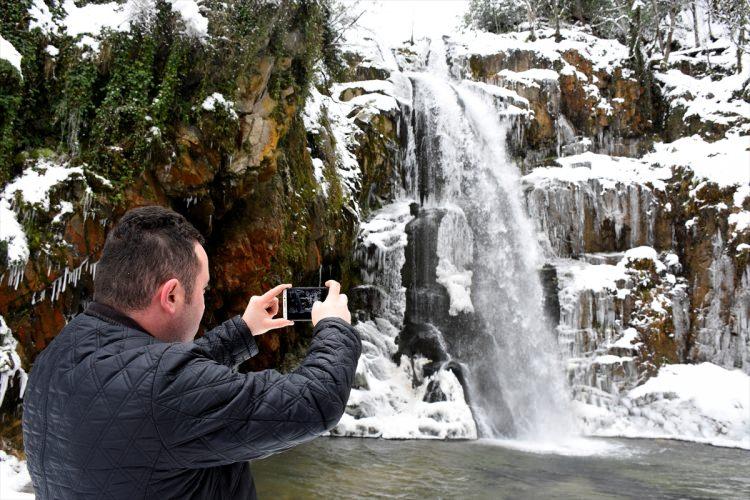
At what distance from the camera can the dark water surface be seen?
673cm

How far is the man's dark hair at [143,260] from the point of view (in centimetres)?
A: 126

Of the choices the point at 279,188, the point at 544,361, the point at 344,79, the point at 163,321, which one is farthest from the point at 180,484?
the point at 344,79

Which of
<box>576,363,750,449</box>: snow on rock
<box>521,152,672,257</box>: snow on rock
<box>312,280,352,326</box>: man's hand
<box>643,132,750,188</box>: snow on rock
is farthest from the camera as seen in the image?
<box>521,152,672,257</box>: snow on rock

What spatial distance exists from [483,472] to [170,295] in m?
7.50

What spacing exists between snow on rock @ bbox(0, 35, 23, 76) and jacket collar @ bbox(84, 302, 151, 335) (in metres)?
6.52

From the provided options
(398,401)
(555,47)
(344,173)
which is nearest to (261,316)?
(398,401)

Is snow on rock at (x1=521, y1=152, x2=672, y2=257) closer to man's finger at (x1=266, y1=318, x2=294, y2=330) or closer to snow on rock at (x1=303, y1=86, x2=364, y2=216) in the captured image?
snow on rock at (x1=303, y1=86, x2=364, y2=216)

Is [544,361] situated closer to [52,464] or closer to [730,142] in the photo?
[730,142]

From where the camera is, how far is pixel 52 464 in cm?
112

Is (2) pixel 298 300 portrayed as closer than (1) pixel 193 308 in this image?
No

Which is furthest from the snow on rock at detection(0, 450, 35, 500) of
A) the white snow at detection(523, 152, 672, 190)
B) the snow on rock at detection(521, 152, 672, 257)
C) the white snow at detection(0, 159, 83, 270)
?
the white snow at detection(523, 152, 672, 190)

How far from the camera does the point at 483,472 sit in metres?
7.75

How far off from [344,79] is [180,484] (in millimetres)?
16904

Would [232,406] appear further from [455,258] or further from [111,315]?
[455,258]
